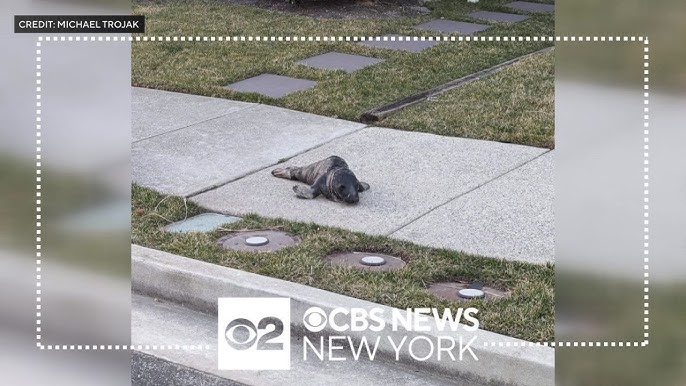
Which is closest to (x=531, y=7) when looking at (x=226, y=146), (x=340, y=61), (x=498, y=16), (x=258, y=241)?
(x=498, y=16)

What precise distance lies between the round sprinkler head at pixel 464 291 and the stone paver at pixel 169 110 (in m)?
2.85

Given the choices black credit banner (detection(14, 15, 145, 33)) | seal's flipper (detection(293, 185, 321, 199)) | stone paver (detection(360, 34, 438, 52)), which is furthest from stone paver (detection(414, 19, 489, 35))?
black credit banner (detection(14, 15, 145, 33))

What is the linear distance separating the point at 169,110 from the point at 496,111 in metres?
2.21

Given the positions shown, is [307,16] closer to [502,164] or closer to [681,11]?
[502,164]

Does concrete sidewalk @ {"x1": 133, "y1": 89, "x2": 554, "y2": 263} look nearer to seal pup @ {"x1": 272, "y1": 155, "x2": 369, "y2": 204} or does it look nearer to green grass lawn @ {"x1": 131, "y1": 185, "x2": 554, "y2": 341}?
seal pup @ {"x1": 272, "y1": 155, "x2": 369, "y2": 204}

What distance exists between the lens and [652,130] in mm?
2812

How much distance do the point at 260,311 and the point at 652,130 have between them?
2176 mm

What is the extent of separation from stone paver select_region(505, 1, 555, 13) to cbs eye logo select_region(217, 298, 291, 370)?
6.97 metres

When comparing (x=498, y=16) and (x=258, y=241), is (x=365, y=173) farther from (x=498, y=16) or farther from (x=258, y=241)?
(x=498, y=16)

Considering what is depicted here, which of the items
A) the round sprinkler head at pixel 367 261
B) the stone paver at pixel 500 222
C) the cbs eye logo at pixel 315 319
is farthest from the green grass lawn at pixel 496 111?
the cbs eye logo at pixel 315 319

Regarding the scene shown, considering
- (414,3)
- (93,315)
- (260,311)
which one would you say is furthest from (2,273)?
(414,3)

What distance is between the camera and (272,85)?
7750 mm

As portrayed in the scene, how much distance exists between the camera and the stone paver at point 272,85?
759 centimetres

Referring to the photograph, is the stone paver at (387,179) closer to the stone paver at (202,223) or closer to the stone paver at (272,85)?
the stone paver at (202,223)
